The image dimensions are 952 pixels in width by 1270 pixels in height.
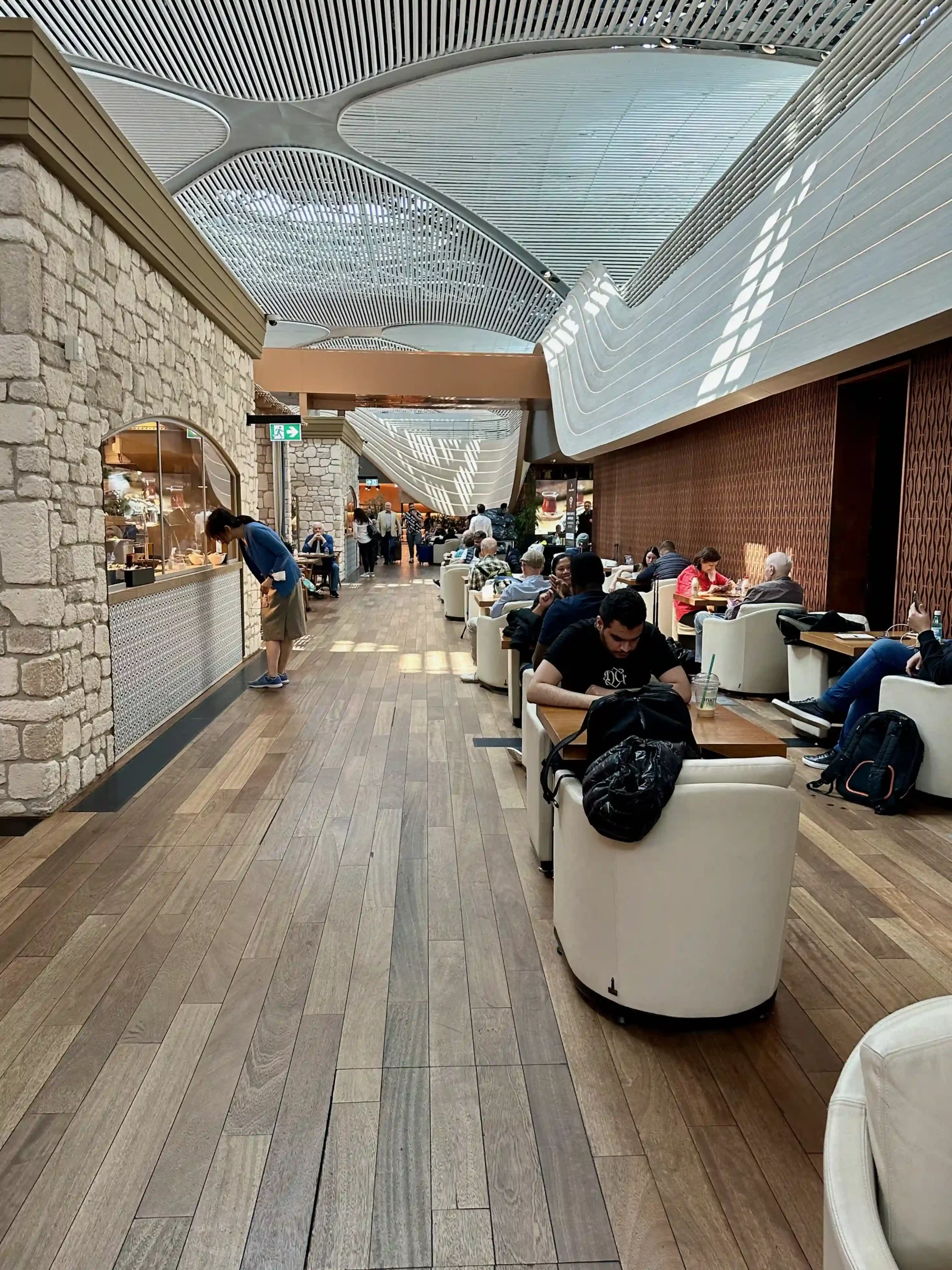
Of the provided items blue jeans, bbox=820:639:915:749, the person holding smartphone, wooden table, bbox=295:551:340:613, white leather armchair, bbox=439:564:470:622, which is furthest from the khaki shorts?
wooden table, bbox=295:551:340:613

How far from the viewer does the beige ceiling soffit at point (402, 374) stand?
1784 centimetres

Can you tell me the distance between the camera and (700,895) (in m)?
2.39

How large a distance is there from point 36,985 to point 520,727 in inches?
152

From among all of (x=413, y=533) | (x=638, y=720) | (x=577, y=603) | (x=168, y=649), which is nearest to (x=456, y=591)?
(x=168, y=649)

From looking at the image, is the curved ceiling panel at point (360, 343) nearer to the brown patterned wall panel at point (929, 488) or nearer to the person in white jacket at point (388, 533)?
the person in white jacket at point (388, 533)

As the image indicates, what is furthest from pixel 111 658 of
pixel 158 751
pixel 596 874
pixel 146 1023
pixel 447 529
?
pixel 447 529

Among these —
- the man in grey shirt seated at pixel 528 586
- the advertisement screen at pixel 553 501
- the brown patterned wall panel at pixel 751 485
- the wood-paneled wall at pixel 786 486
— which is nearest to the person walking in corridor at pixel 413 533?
the advertisement screen at pixel 553 501

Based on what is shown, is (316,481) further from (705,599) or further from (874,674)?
→ (874,674)

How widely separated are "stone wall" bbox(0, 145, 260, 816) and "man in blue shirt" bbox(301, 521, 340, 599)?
10.2 meters

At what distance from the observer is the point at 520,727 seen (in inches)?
246

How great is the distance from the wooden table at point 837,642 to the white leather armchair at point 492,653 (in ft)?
6.96

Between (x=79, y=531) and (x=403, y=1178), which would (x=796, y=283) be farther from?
(x=403, y=1178)

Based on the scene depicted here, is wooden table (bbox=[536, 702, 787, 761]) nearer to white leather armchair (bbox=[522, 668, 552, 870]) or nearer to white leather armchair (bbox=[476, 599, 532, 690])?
white leather armchair (bbox=[522, 668, 552, 870])

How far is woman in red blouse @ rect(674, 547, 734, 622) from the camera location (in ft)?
28.7
